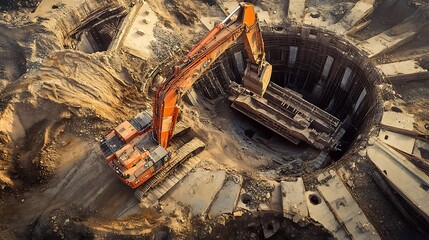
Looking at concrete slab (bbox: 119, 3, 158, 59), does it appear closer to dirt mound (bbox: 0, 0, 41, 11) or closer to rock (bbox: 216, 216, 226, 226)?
dirt mound (bbox: 0, 0, 41, 11)

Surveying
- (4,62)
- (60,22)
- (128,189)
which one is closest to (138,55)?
(60,22)

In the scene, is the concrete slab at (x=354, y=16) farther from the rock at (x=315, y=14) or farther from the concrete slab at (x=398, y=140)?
the concrete slab at (x=398, y=140)

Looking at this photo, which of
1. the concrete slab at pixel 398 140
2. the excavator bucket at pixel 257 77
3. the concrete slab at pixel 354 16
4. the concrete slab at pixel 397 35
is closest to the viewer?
the concrete slab at pixel 398 140

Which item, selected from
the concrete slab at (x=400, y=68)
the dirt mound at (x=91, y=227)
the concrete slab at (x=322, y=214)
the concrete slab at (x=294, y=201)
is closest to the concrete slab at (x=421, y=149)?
the concrete slab at (x=400, y=68)

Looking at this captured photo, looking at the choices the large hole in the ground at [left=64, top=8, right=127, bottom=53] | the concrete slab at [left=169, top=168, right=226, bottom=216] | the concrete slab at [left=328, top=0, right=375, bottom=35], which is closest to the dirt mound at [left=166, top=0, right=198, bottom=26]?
the large hole in the ground at [left=64, top=8, right=127, bottom=53]

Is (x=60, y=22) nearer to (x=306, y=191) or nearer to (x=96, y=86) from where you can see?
(x=96, y=86)
